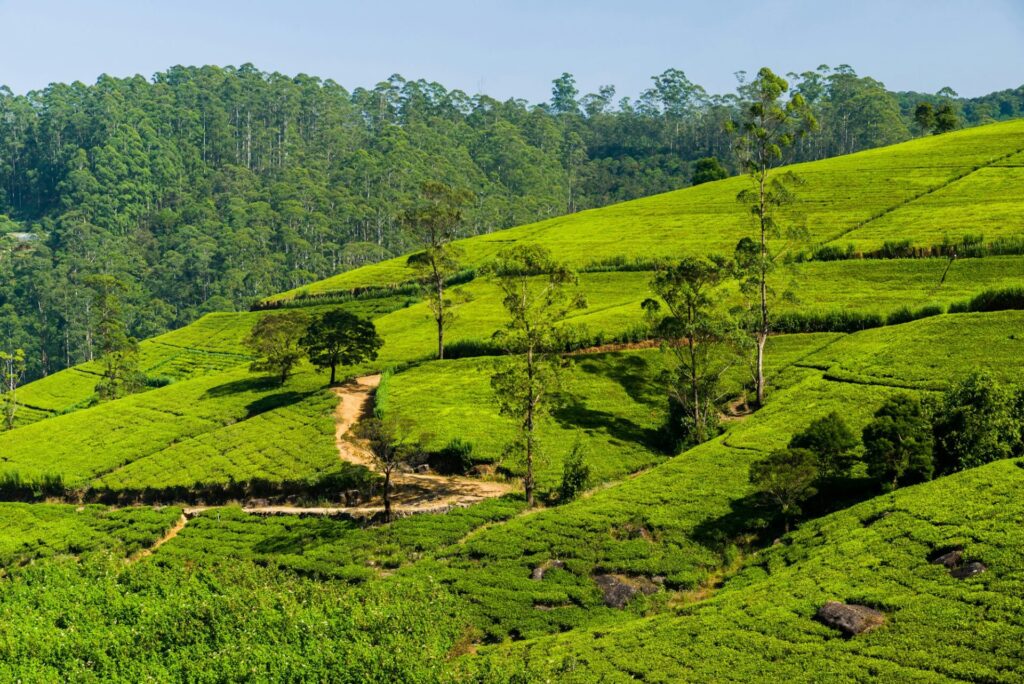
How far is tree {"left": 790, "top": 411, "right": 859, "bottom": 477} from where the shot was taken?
38406mm

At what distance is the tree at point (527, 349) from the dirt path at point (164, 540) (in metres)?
20.1

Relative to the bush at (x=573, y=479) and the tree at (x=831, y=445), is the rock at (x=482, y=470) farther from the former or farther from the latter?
the tree at (x=831, y=445)

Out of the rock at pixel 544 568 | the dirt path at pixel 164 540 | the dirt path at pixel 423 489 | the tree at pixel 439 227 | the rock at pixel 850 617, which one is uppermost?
the tree at pixel 439 227

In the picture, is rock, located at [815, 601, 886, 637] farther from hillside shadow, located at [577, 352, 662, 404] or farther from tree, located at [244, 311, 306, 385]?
tree, located at [244, 311, 306, 385]

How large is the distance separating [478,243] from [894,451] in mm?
90886

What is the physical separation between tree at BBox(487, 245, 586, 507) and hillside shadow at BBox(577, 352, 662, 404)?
29.2ft

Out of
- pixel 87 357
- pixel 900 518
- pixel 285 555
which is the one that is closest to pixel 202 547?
pixel 285 555

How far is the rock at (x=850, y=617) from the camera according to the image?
83.5 feet

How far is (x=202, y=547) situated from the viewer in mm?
43875

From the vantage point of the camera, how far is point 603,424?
53531 millimetres

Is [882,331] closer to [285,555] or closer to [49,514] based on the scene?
[285,555]

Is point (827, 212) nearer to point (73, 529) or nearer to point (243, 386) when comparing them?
point (243, 386)

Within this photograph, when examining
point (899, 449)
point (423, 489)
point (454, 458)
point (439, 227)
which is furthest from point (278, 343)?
point (899, 449)

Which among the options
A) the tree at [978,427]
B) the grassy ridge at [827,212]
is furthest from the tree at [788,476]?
the grassy ridge at [827,212]
